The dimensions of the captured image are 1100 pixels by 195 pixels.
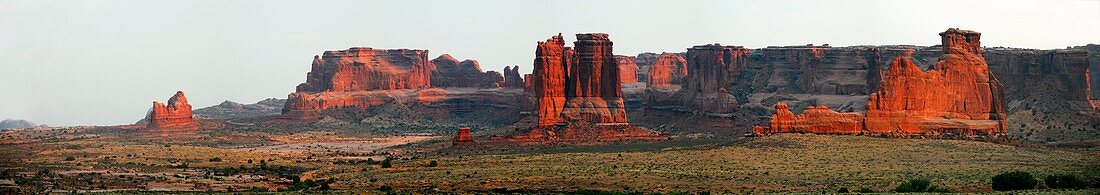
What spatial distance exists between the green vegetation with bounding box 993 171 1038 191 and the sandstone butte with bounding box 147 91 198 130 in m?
107

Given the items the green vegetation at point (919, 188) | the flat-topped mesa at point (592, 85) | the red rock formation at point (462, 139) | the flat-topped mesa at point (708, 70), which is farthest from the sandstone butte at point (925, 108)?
the flat-topped mesa at point (708, 70)

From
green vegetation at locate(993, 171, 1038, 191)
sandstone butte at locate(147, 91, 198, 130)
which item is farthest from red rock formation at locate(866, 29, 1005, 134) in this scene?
sandstone butte at locate(147, 91, 198, 130)

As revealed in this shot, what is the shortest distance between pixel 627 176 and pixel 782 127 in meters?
19.4

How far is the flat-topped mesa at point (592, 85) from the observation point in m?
143

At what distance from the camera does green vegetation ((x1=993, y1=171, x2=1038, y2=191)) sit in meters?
90.3

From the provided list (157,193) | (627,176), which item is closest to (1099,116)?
(627,176)

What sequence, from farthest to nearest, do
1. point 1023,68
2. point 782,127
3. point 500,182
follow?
point 1023,68
point 782,127
point 500,182

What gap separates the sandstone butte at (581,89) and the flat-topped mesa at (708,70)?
3273 cm

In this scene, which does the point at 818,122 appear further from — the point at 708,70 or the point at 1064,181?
the point at 708,70

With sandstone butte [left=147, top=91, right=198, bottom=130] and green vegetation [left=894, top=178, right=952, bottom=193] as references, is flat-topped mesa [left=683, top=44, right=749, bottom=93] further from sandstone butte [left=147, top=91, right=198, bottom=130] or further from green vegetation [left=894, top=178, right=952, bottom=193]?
green vegetation [left=894, top=178, right=952, bottom=193]

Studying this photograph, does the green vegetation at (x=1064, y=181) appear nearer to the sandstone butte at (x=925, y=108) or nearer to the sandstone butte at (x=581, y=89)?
the sandstone butte at (x=925, y=108)

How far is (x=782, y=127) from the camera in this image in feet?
393

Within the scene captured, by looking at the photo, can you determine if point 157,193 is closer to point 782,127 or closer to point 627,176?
point 627,176

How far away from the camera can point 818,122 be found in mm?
118875
